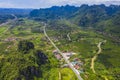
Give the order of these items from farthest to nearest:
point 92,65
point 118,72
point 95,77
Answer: point 92,65 < point 118,72 < point 95,77

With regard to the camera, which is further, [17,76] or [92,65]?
[92,65]

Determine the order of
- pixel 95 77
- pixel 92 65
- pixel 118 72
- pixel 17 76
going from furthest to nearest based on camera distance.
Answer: pixel 92 65
pixel 118 72
pixel 95 77
pixel 17 76

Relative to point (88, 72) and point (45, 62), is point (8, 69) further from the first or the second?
point (88, 72)

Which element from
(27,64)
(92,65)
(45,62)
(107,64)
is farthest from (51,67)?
(107,64)

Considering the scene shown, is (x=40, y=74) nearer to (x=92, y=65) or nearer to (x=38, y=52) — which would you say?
(x=38, y=52)

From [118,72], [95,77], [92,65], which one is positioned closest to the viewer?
[95,77]

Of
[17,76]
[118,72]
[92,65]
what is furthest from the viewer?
[92,65]

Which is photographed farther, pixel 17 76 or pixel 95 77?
pixel 95 77

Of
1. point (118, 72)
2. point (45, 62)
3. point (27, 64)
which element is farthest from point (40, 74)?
point (118, 72)

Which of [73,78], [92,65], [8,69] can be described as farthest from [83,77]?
[8,69]
